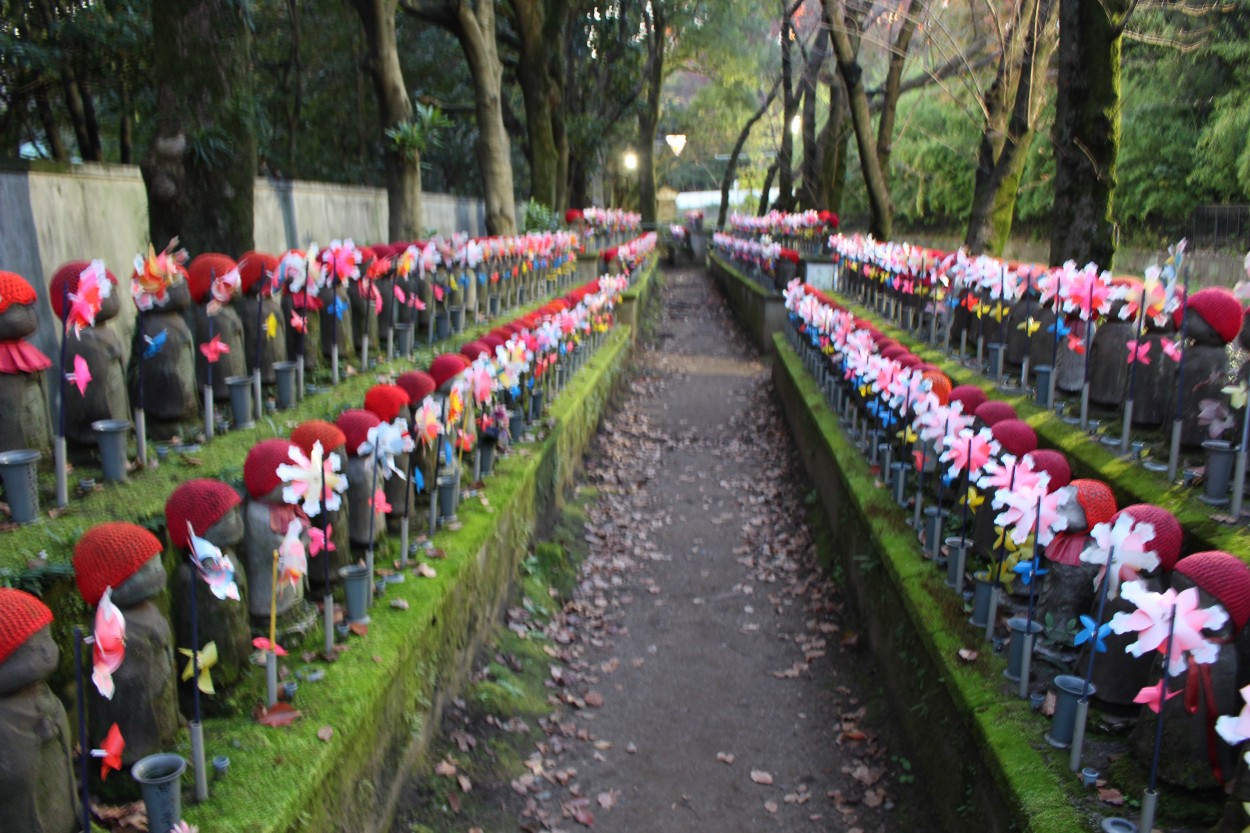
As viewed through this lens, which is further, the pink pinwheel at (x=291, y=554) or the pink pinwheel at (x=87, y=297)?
the pink pinwheel at (x=87, y=297)

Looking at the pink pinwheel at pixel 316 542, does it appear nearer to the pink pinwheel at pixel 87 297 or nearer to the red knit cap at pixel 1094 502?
the pink pinwheel at pixel 87 297

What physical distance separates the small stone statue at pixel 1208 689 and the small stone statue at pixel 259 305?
4565 millimetres

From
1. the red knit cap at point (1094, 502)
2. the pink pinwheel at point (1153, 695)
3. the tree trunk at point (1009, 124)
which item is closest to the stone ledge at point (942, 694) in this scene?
the pink pinwheel at point (1153, 695)

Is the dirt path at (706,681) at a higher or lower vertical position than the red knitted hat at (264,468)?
lower

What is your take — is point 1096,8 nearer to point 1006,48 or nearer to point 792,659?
point 1006,48

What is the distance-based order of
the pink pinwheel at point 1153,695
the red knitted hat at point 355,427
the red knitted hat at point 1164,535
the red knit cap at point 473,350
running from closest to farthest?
the pink pinwheel at point 1153,695, the red knitted hat at point 1164,535, the red knitted hat at point 355,427, the red knit cap at point 473,350

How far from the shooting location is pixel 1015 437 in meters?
4.40

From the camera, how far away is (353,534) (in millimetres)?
4258

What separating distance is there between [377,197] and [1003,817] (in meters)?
10.4

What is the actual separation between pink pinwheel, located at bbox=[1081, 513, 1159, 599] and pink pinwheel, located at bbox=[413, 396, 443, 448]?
309cm

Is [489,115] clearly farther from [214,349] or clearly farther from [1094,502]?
[1094,502]

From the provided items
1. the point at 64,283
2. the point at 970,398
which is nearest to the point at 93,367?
the point at 64,283

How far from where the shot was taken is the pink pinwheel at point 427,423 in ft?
15.5

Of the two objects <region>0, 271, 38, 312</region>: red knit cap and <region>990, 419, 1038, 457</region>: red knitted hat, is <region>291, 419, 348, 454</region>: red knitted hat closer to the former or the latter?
<region>0, 271, 38, 312</region>: red knit cap
